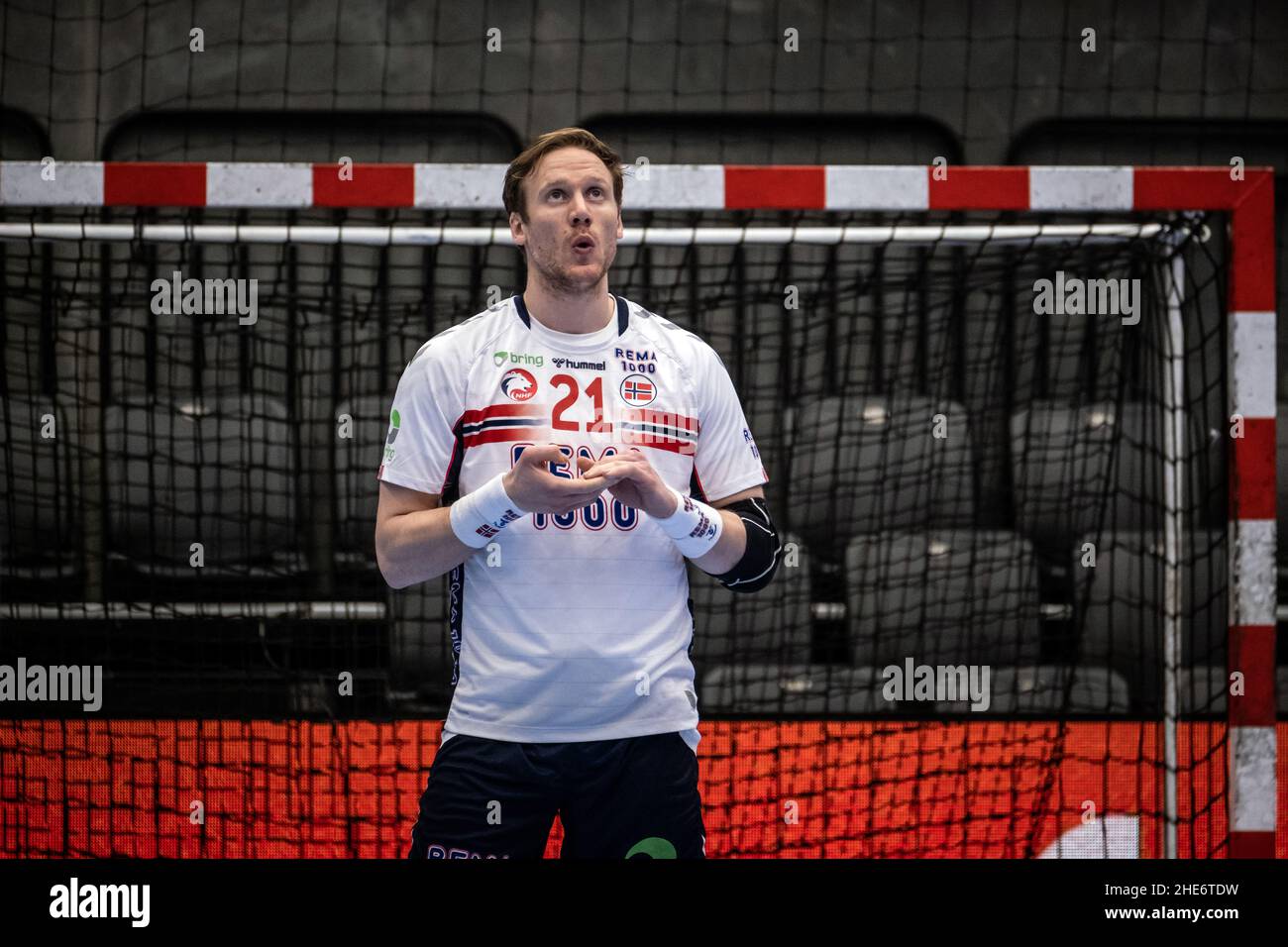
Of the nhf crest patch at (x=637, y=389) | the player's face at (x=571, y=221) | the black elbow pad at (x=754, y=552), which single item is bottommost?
the black elbow pad at (x=754, y=552)

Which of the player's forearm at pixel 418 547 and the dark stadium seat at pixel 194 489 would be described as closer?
the player's forearm at pixel 418 547

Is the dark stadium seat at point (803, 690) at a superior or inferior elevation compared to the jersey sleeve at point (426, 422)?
inferior

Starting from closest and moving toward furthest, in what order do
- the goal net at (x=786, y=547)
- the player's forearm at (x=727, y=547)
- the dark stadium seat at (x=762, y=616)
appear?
1. the player's forearm at (x=727, y=547)
2. the goal net at (x=786, y=547)
3. the dark stadium seat at (x=762, y=616)

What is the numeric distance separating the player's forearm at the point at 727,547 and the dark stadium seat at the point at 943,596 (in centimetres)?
242

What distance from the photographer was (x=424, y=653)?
499cm

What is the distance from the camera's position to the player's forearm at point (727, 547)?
2203 millimetres

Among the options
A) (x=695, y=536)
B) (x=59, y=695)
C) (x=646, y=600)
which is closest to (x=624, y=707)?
(x=646, y=600)

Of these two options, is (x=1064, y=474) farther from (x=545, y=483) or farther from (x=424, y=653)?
(x=545, y=483)

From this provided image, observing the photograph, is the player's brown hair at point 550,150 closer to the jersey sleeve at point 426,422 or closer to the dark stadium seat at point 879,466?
the jersey sleeve at point 426,422

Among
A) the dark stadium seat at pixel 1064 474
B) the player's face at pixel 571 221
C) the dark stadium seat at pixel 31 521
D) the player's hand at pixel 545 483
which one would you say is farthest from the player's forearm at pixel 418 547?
the dark stadium seat at pixel 1064 474

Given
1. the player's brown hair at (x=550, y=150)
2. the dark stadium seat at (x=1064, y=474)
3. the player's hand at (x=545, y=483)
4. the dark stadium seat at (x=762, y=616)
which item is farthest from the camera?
the dark stadium seat at (x=1064, y=474)
